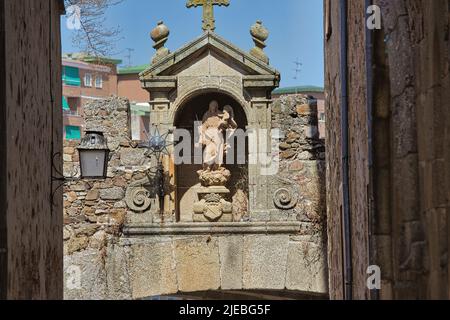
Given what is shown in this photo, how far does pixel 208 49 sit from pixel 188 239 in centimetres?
227

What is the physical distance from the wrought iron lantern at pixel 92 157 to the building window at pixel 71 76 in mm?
28137

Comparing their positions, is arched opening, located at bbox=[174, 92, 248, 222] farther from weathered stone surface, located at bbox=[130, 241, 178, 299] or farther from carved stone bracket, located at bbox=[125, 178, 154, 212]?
weathered stone surface, located at bbox=[130, 241, 178, 299]

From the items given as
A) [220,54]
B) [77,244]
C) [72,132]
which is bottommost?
[77,244]

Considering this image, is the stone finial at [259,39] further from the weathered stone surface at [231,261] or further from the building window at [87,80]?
the building window at [87,80]

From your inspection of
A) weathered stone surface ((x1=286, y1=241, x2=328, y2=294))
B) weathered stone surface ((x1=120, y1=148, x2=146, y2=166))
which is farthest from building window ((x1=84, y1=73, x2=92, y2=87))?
weathered stone surface ((x1=286, y1=241, x2=328, y2=294))

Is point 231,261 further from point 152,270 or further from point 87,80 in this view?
point 87,80

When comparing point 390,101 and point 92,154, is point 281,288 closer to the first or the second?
point 92,154

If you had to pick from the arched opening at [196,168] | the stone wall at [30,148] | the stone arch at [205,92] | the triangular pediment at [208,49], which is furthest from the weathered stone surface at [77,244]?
the stone wall at [30,148]

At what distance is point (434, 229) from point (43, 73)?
4163 mm

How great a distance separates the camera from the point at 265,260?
16.7 m

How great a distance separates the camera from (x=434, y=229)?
8305 millimetres

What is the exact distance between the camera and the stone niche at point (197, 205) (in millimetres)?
16688

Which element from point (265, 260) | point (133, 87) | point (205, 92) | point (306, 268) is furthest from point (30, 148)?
point (133, 87)

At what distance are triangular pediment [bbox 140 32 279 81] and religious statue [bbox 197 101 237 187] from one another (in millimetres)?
604
